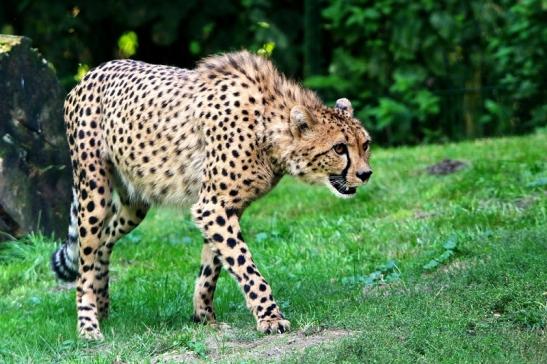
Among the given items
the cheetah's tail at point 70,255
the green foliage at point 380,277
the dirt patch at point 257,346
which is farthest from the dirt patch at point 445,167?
the dirt patch at point 257,346

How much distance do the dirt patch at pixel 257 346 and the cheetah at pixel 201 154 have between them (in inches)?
5.2

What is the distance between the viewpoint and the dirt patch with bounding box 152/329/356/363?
4.98 m

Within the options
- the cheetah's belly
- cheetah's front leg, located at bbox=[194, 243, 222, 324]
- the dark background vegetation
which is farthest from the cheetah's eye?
the dark background vegetation

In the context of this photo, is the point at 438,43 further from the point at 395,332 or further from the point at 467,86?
the point at 395,332

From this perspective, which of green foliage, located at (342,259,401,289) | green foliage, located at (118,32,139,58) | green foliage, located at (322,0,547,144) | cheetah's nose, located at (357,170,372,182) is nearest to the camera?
cheetah's nose, located at (357,170,372,182)

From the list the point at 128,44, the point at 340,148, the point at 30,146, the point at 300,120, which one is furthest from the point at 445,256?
the point at 128,44

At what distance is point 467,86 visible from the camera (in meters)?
12.7

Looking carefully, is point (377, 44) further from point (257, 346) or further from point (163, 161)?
point (257, 346)

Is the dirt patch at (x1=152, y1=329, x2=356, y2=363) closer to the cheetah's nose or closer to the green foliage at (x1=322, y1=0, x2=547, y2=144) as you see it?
the cheetah's nose

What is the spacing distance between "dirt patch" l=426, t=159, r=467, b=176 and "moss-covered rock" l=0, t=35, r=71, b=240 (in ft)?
10.4

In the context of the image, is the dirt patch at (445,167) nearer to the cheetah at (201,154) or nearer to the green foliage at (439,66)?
the green foliage at (439,66)

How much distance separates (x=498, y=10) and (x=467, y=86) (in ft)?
3.14

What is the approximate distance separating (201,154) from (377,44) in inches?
275

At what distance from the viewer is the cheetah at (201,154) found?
5.57 metres
